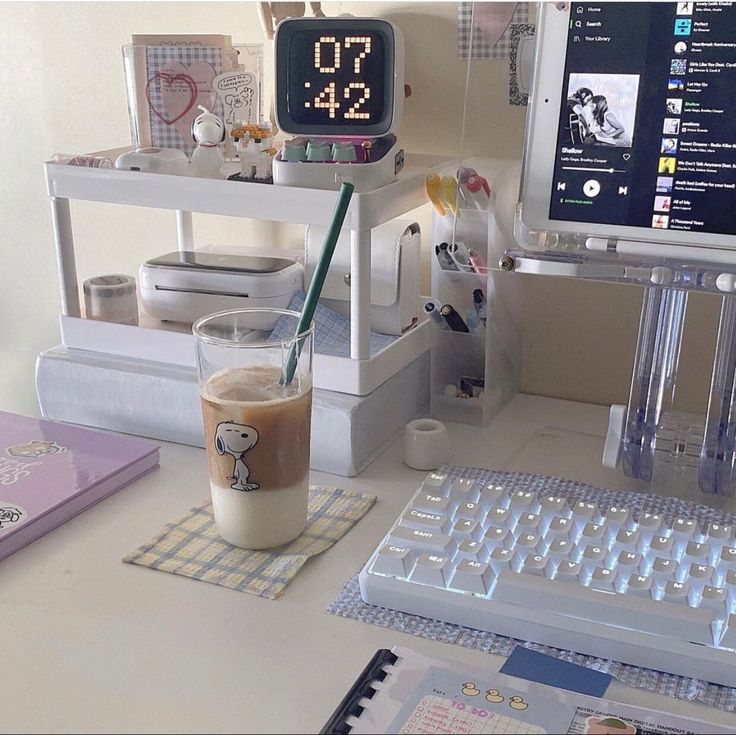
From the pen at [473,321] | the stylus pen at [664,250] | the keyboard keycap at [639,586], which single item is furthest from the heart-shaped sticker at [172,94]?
the keyboard keycap at [639,586]

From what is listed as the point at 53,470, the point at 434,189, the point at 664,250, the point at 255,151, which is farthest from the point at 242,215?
the point at 664,250

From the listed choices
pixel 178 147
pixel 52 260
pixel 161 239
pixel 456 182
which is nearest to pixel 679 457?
pixel 456 182

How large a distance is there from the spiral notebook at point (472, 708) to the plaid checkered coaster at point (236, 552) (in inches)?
5.6

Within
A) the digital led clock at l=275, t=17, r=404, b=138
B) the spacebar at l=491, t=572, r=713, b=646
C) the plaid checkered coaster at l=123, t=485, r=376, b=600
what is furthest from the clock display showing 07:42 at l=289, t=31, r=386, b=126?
the spacebar at l=491, t=572, r=713, b=646

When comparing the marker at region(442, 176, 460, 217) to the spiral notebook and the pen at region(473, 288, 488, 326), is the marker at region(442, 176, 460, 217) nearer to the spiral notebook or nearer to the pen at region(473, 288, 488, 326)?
the pen at region(473, 288, 488, 326)

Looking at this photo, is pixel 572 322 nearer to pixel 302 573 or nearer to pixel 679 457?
pixel 679 457

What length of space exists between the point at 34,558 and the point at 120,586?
0.30 feet

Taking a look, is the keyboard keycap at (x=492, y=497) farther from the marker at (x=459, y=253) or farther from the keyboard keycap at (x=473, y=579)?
the marker at (x=459, y=253)

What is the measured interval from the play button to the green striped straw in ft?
0.73

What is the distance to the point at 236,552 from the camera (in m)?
0.80

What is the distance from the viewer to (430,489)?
2.72ft

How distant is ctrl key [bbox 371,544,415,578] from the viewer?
0.73 meters

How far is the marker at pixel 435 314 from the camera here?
1.04 meters

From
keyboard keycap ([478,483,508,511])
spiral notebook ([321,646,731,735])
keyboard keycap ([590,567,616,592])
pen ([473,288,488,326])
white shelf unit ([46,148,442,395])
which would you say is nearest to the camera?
spiral notebook ([321,646,731,735])
